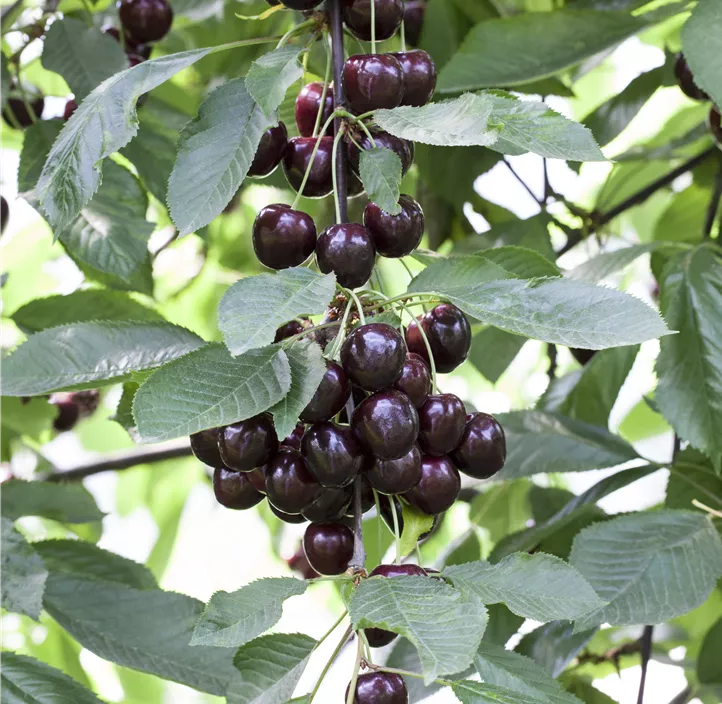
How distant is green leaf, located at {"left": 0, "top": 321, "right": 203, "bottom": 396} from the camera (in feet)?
2.52

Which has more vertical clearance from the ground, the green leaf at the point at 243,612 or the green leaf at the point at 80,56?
the green leaf at the point at 80,56

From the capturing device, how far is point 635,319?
64cm

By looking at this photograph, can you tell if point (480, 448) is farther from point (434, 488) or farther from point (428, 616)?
point (428, 616)

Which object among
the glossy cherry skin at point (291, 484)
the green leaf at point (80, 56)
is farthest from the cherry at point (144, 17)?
the glossy cherry skin at point (291, 484)

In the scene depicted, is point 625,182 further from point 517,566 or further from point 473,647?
point 473,647

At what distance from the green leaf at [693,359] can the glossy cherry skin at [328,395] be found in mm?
589

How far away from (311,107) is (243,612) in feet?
1.48

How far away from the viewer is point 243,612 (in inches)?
24.9

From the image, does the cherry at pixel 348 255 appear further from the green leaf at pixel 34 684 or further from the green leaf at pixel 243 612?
the green leaf at pixel 34 684

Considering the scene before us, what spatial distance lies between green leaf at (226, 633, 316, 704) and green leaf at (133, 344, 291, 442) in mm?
203

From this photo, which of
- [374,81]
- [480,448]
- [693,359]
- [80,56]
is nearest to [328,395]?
[480,448]

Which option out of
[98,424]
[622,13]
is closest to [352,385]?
[622,13]

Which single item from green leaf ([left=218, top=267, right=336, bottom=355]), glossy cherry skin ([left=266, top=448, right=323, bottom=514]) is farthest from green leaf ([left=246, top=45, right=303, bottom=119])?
glossy cherry skin ([left=266, top=448, right=323, bottom=514])

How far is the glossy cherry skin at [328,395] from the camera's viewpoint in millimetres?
660
